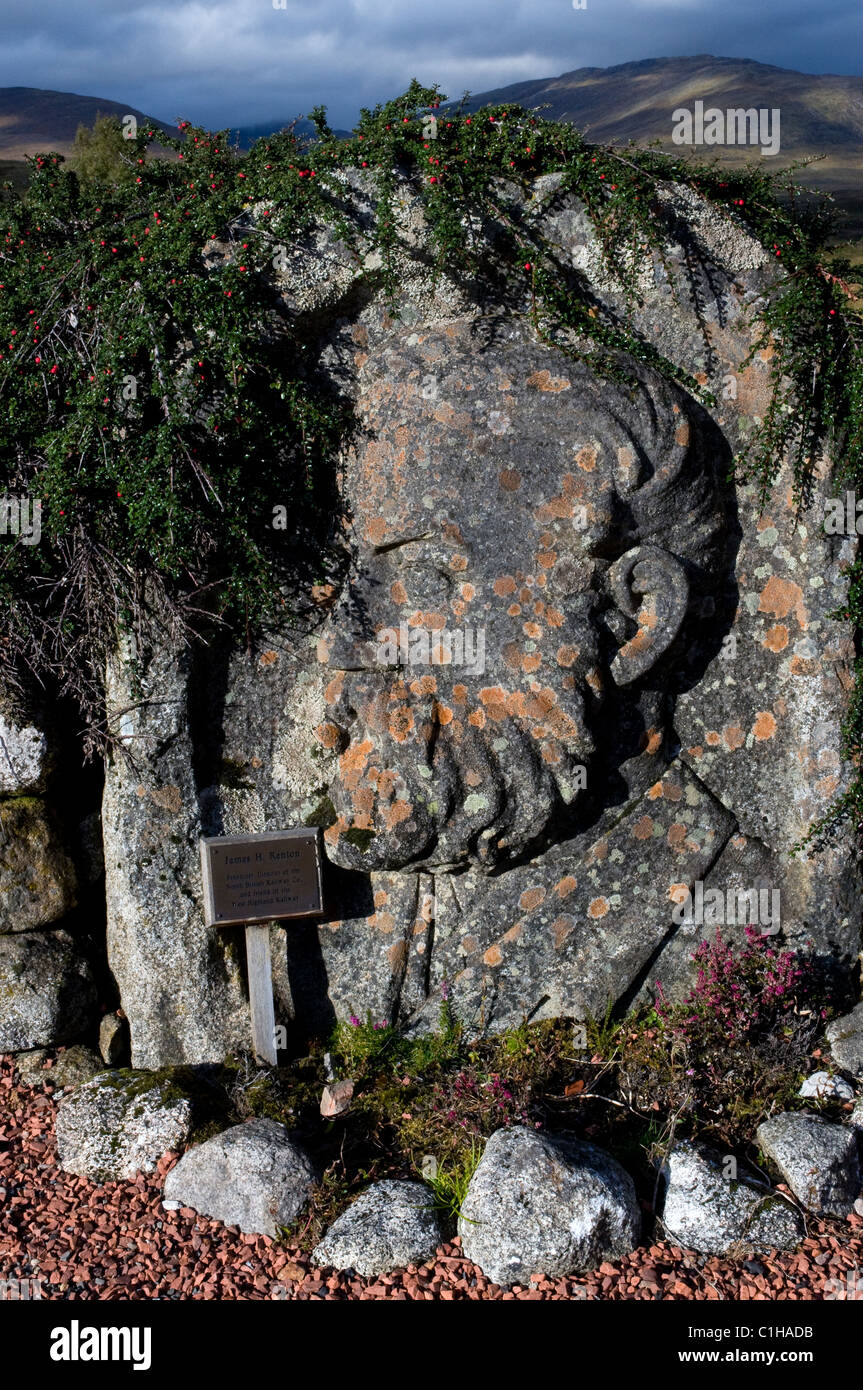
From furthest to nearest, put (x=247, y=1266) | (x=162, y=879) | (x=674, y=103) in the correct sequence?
(x=674, y=103) < (x=162, y=879) < (x=247, y=1266)

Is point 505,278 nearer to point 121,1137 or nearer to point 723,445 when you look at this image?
point 723,445

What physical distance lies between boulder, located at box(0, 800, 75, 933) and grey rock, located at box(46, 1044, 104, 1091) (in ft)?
2.17

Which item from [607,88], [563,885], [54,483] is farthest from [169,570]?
[607,88]

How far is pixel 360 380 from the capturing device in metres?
4.95

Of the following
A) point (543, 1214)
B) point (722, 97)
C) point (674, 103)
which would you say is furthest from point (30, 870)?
point (674, 103)

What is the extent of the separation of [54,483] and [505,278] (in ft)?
7.82

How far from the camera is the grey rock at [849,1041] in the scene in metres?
4.82

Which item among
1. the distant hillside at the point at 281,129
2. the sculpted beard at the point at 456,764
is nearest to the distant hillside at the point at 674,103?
the distant hillside at the point at 281,129

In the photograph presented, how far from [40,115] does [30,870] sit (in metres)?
79.0

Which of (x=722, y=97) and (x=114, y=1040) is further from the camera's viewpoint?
(x=722, y=97)

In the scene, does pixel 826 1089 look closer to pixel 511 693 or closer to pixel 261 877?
pixel 511 693

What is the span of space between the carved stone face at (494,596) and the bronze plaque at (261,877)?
0.16m

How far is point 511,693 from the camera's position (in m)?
4.65

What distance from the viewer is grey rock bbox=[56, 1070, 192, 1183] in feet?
14.5
